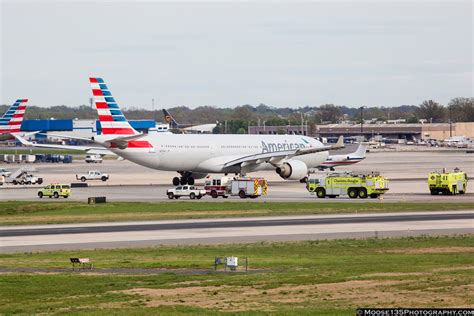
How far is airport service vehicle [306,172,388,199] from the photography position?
317ft

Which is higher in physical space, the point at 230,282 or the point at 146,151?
the point at 146,151

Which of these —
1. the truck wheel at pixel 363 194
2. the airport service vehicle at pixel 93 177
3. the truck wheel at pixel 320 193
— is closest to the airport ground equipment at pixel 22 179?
the airport service vehicle at pixel 93 177

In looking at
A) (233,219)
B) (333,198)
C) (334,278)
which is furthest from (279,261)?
(333,198)

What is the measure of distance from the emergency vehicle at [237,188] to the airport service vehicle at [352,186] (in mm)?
5621

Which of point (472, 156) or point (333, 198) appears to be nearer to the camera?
point (333, 198)

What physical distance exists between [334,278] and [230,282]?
4606mm

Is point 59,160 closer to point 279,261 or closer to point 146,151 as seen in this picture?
point 146,151

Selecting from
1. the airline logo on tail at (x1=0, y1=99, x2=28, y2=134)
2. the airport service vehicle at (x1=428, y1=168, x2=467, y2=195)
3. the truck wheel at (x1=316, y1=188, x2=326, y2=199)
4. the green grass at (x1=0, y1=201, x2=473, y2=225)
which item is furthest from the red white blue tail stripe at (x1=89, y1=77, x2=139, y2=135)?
the airline logo on tail at (x1=0, y1=99, x2=28, y2=134)

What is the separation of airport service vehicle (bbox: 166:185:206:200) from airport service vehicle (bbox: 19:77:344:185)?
11.2m

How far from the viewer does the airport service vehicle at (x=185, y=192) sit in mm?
98188

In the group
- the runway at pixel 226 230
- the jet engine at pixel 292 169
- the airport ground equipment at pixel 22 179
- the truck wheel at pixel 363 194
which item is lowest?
the runway at pixel 226 230

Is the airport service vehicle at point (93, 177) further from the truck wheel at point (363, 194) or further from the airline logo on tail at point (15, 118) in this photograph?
the airline logo on tail at point (15, 118)

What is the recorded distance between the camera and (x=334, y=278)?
46156 mm

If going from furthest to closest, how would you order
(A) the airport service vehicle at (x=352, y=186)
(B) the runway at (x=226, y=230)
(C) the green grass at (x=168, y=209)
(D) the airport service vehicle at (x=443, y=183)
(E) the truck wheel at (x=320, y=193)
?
(D) the airport service vehicle at (x=443, y=183) < (E) the truck wheel at (x=320, y=193) < (A) the airport service vehicle at (x=352, y=186) < (C) the green grass at (x=168, y=209) < (B) the runway at (x=226, y=230)
